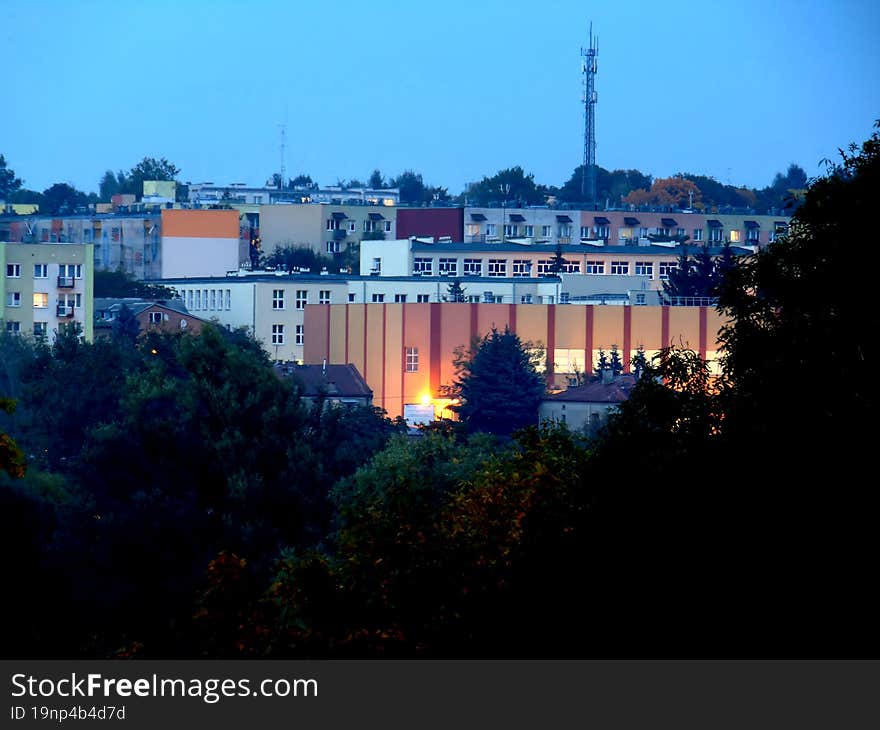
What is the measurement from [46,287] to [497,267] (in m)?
20.5

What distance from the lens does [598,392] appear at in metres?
73.4

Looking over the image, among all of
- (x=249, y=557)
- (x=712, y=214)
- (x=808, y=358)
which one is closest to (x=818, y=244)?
(x=808, y=358)

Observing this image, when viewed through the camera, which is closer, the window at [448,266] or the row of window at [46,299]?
the row of window at [46,299]

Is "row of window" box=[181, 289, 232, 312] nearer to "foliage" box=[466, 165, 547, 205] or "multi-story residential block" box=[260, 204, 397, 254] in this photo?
"multi-story residential block" box=[260, 204, 397, 254]

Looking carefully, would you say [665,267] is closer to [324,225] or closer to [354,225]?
[354,225]

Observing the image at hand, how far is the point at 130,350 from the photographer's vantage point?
74.2 meters

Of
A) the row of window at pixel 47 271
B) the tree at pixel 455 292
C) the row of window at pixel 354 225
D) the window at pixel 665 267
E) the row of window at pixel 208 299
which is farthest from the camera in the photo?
the row of window at pixel 354 225

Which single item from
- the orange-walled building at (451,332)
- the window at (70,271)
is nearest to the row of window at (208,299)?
the window at (70,271)

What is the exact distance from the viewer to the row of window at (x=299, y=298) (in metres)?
90.4

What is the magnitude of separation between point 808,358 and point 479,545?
147 inches

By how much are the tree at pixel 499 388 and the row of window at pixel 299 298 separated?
41.3ft

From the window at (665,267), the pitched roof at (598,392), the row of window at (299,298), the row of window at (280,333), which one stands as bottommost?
the pitched roof at (598,392)

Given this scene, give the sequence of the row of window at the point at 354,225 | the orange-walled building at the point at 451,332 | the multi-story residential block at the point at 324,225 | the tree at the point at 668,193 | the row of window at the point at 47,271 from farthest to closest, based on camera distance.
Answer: the tree at the point at 668,193, the row of window at the point at 354,225, the multi-story residential block at the point at 324,225, the row of window at the point at 47,271, the orange-walled building at the point at 451,332

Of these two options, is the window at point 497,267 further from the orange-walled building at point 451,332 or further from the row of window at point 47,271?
the row of window at point 47,271
